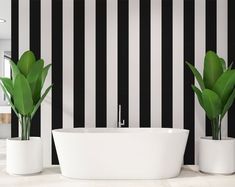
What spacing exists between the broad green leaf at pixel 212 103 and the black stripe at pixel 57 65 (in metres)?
1.05

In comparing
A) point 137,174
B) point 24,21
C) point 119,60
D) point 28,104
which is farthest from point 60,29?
point 137,174

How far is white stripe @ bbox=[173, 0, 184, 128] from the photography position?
107 inches

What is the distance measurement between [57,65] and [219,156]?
1308mm

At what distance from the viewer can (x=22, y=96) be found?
7.32 feet

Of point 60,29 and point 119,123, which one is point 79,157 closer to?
point 119,123

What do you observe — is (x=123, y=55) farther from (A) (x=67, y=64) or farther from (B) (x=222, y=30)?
(B) (x=222, y=30)

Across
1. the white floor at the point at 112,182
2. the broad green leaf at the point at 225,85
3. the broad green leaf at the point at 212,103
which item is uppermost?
the broad green leaf at the point at 225,85

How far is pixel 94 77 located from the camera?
2.73 metres

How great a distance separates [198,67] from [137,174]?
97cm

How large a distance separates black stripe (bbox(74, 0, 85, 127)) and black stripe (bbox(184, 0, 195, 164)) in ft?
2.49

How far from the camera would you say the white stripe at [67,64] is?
8.90ft

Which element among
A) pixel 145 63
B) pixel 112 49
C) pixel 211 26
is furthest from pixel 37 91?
pixel 211 26

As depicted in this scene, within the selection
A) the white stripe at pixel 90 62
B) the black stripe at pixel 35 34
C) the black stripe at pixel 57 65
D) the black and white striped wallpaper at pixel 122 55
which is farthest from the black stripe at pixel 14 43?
the white stripe at pixel 90 62

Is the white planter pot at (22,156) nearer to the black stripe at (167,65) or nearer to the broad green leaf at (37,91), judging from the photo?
the broad green leaf at (37,91)
